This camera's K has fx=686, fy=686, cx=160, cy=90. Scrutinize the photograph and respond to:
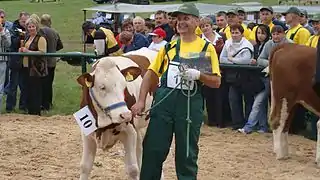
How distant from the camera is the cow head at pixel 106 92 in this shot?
634cm

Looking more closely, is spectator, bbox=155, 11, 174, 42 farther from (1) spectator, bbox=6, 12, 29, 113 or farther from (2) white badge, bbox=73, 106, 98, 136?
(2) white badge, bbox=73, 106, 98, 136

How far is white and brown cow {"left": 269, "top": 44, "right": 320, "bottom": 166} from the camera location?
900 cm

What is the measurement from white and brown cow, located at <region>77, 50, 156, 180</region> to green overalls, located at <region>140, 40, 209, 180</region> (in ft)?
1.16

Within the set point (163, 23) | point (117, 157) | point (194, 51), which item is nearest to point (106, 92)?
point (194, 51)

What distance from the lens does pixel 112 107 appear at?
6355mm

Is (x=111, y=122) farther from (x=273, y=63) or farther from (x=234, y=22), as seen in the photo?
(x=234, y=22)

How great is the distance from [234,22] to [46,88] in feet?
12.2

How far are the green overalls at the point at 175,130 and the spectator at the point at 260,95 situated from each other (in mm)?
4710

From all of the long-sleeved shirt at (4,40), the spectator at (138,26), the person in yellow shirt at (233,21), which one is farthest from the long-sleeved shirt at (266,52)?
the long-sleeved shirt at (4,40)

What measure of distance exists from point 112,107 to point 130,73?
541 mm

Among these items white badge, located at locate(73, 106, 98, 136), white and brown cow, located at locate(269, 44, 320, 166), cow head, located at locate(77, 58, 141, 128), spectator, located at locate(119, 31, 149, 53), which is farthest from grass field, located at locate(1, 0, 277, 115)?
cow head, located at locate(77, 58, 141, 128)

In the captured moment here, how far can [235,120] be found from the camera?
1115 centimetres

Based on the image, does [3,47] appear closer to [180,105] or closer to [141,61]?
[141,61]

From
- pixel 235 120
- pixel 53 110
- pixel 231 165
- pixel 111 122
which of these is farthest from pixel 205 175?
pixel 53 110
